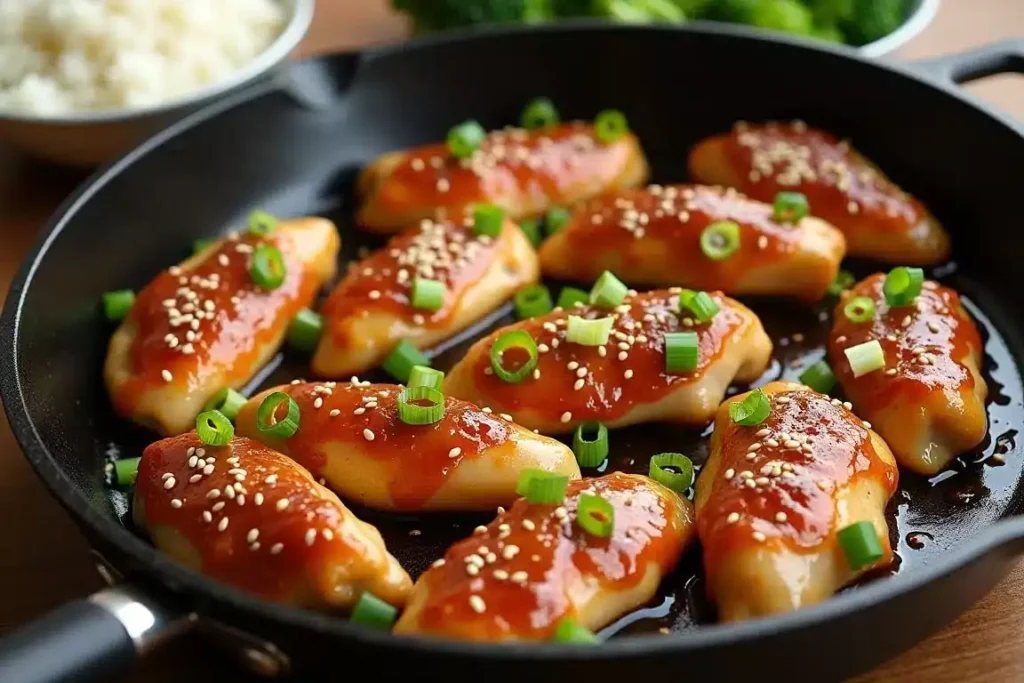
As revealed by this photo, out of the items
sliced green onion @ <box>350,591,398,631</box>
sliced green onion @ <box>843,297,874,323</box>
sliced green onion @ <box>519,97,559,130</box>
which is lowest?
sliced green onion @ <box>350,591,398,631</box>

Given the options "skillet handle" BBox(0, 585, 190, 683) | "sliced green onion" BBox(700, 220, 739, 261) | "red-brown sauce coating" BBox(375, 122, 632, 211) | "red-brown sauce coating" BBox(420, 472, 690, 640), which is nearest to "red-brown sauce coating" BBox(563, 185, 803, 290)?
"sliced green onion" BBox(700, 220, 739, 261)

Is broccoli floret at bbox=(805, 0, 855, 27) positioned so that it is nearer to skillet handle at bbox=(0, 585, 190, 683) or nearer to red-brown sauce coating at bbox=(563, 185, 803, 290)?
red-brown sauce coating at bbox=(563, 185, 803, 290)

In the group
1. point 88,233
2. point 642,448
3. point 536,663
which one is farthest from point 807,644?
point 88,233

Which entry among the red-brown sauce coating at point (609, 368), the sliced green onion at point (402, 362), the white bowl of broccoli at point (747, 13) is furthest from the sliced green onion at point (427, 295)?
the white bowl of broccoli at point (747, 13)

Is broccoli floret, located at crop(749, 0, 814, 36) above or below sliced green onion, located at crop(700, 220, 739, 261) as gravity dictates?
above

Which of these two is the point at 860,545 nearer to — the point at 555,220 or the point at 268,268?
the point at 555,220

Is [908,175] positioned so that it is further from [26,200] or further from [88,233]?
[26,200]

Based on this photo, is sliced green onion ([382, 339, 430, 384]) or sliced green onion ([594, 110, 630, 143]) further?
sliced green onion ([594, 110, 630, 143])
